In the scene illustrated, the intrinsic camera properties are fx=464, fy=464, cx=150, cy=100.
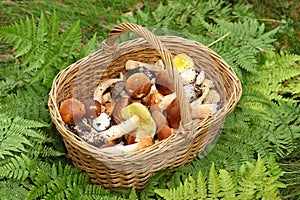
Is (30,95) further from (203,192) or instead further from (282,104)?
(282,104)

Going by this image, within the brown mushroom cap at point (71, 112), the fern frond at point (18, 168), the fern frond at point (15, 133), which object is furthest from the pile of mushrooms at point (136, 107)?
the fern frond at point (18, 168)

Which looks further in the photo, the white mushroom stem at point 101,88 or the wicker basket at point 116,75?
the white mushroom stem at point 101,88

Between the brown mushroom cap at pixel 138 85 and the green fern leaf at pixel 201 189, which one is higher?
the brown mushroom cap at pixel 138 85

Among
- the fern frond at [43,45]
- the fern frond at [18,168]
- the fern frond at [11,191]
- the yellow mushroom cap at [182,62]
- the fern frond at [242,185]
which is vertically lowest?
the fern frond at [11,191]

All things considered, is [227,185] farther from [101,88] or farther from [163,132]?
[101,88]

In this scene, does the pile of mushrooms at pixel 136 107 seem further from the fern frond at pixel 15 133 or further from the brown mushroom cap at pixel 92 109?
the fern frond at pixel 15 133

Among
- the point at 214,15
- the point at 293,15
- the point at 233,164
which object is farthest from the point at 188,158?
the point at 293,15

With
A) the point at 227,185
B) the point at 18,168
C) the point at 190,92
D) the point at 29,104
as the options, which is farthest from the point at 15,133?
the point at 227,185
